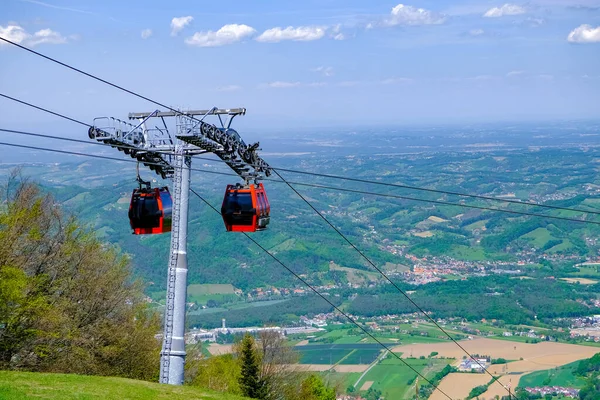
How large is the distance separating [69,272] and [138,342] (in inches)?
120

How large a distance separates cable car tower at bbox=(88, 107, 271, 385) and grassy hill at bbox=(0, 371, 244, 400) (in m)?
0.39

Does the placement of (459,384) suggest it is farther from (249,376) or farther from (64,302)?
(64,302)

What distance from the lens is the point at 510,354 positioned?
63.4 metres

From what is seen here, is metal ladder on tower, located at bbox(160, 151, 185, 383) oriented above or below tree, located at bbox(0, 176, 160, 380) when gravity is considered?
above

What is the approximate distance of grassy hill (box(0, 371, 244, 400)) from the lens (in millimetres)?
12984

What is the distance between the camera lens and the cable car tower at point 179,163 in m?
13.8

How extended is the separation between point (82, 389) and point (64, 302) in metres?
10.5

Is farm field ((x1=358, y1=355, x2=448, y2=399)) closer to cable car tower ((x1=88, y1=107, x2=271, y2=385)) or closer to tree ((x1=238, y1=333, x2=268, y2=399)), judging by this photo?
tree ((x1=238, y1=333, x2=268, y2=399))

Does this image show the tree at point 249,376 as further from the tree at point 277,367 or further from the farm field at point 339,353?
the farm field at point 339,353

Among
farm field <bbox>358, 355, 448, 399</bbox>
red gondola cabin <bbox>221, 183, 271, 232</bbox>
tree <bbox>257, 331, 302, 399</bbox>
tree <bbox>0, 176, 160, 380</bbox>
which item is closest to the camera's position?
red gondola cabin <bbox>221, 183, 271, 232</bbox>

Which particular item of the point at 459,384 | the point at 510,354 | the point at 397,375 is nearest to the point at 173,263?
the point at 459,384

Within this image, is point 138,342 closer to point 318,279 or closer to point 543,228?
point 318,279

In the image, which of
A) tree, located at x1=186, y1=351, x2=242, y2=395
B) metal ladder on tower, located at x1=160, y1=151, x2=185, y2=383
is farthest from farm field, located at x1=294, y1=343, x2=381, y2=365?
metal ladder on tower, located at x1=160, y1=151, x2=185, y2=383

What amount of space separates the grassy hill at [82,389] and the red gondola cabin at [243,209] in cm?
294
